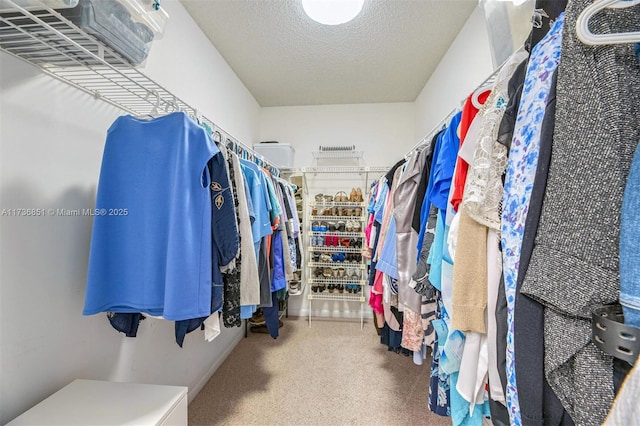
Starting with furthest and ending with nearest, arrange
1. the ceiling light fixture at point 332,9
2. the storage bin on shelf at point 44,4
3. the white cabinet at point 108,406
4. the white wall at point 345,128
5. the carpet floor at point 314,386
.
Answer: the white wall at point 345,128 < the carpet floor at point 314,386 < the ceiling light fixture at point 332,9 < the white cabinet at point 108,406 < the storage bin on shelf at point 44,4

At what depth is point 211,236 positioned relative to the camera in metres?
0.93

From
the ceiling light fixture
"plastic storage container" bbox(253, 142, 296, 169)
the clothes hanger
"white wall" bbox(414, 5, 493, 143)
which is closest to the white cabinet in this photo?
the clothes hanger

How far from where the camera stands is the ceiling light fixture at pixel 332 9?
4.06 ft

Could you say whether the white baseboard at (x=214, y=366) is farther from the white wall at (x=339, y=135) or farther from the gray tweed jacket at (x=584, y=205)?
the gray tweed jacket at (x=584, y=205)

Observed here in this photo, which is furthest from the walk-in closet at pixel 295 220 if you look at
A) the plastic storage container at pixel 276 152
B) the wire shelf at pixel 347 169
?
the wire shelf at pixel 347 169

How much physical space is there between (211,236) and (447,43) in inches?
85.4

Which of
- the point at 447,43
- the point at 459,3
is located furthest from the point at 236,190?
the point at 447,43

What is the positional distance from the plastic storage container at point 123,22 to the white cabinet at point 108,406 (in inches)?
43.2

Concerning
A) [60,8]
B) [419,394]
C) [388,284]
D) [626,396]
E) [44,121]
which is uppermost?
[60,8]

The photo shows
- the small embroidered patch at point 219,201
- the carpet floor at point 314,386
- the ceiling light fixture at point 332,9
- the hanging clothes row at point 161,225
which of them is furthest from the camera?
the carpet floor at point 314,386

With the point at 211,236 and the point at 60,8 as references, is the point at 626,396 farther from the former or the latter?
the point at 60,8

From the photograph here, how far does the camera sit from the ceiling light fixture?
1.24 metres

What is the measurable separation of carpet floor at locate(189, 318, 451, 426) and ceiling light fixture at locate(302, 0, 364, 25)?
2258 millimetres

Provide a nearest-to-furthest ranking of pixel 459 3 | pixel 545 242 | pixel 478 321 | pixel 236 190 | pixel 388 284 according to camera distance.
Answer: pixel 545 242, pixel 478 321, pixel 236 190, pixel 388 284, pixel 459 3
